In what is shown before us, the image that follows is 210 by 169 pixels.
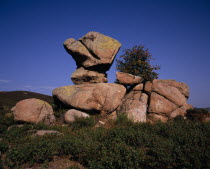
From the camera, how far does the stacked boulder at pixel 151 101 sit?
17.6 metres

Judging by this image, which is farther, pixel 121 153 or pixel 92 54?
pixel 92 54

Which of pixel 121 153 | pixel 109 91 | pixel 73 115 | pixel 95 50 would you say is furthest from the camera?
pixel 95 50

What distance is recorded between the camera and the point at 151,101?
18.5 metres

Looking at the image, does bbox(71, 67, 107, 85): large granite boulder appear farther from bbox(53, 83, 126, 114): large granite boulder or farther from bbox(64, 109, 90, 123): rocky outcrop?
bbox(64, 109, 90, 123): rocky outcrop

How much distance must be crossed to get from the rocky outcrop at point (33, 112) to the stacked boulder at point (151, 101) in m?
7.50

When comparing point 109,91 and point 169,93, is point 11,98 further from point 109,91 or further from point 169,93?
point 169,93

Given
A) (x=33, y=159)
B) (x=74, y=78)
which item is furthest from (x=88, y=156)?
(x=74, y=78)

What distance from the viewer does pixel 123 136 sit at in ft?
32.7

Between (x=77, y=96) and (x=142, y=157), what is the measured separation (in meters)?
11.3

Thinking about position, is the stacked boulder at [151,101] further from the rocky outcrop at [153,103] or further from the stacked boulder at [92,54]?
the stacked boulder at [92,54]

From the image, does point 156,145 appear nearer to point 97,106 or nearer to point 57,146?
point 57,146

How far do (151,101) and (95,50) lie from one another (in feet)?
29.0

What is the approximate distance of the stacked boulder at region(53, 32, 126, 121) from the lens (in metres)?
17.3

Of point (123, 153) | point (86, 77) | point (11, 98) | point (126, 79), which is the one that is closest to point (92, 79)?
point (86, 77)
